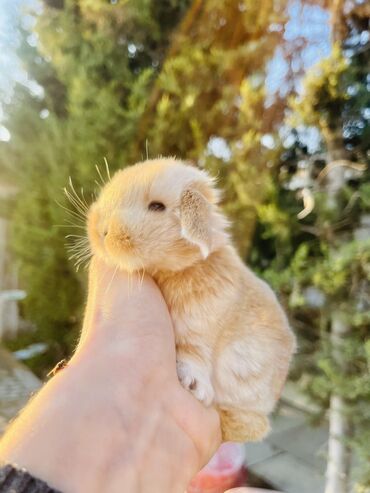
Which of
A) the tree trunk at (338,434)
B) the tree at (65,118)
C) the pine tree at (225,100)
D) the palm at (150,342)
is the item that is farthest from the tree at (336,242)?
the palm at (150,342)

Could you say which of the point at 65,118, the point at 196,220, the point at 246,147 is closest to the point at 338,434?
the point at 246,147

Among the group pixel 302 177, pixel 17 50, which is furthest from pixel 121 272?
pixel 17 50

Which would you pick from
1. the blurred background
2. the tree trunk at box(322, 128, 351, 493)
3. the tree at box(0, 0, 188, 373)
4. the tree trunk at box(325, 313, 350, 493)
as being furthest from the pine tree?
the tree trunk at box(325, 313, 350, 493)

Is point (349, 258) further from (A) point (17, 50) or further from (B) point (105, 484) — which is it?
(A) point (17, 50)

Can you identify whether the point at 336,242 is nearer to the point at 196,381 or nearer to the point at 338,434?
the point at 338,434

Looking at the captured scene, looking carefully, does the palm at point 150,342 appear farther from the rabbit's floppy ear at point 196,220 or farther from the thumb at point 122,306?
the rabbit's floppy ear at point 196,220

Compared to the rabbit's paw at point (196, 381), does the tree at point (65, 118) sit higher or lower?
higher

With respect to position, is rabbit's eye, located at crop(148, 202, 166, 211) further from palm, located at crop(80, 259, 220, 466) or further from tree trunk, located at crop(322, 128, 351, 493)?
tree trunk, located at crop(322, 128, 351, 493)
